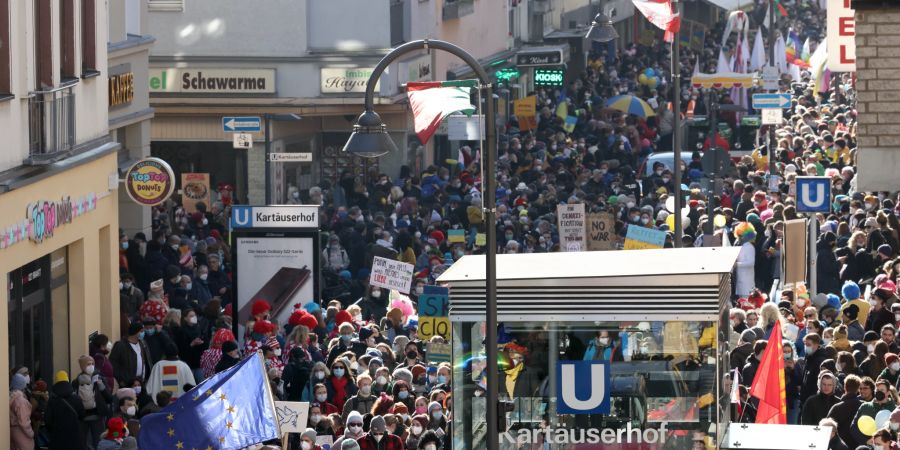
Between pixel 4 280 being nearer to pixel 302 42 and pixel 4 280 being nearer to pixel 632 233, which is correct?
pixel 632 233

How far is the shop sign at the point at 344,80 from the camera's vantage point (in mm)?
39750

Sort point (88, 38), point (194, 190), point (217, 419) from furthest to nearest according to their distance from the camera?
point (194, 190) → point (88, 38) → point (217, 419)

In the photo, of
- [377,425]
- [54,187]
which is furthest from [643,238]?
[377,425]

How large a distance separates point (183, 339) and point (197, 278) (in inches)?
178

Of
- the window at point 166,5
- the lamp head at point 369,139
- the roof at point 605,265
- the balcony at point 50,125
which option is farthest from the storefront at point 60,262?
the window at point 166,5

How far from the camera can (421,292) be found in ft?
81.9

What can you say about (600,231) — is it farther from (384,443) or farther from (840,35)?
(384,443)

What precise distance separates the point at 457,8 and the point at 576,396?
3576 centimetres

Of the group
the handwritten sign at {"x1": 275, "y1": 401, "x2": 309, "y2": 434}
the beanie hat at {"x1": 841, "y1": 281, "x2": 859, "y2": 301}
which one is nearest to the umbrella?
the beanie hat at {"x1": 841, "y1": 281, "x2": 859, "y2": 301}

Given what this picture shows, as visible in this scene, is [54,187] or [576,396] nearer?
[576,396]

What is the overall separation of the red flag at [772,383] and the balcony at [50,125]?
27.4ft

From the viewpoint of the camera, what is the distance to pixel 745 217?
31266mm

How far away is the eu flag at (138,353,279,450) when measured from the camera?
15922mm

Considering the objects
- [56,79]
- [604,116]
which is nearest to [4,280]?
[56,79]
